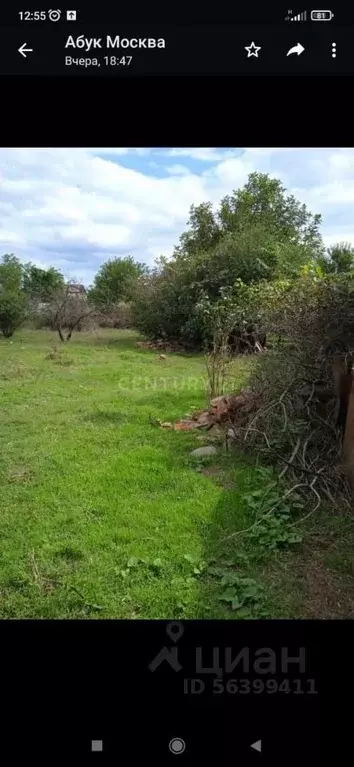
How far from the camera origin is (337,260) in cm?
211

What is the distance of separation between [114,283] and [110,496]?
3.51ft

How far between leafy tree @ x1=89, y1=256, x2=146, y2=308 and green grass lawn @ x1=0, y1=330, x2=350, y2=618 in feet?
1.91

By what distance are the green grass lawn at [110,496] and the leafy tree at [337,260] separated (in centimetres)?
114

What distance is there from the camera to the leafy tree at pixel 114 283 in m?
1.93

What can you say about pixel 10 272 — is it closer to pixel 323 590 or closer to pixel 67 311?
pixel 67 311

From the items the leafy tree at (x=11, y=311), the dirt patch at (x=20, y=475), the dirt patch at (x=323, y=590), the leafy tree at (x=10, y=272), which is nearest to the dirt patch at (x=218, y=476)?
the dirt patch at (x=323, y=590)

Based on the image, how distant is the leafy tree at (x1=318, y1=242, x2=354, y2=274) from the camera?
192cm

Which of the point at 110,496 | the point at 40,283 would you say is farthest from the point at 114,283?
the point at 110,496

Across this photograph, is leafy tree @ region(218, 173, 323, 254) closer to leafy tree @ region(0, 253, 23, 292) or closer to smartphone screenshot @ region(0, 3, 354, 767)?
smartphone screenshot @ region(0, 3, 354, 767)
